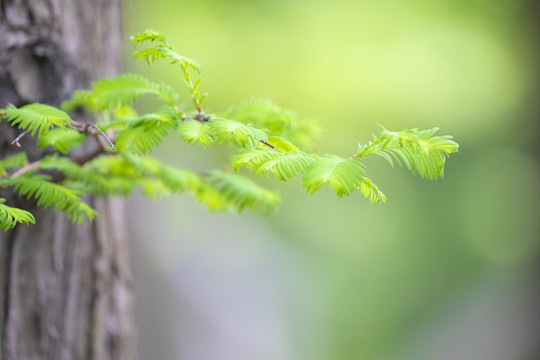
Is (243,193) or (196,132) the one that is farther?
(243,193)

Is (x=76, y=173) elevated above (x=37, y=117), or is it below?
below

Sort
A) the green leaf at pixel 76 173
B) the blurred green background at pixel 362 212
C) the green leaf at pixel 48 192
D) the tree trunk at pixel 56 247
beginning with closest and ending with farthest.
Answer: the green leaf at pixel 48 192 → the green leaf at pixel 76 173 → the tree trunk at pixel 56 247 → the blurred green background at pixel 362 212

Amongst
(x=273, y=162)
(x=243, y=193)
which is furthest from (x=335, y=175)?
(x=243, y=193)

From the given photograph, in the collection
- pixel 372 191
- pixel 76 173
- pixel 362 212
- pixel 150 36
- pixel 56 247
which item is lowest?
pixel 362 212

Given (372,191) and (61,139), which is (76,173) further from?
(372,191)

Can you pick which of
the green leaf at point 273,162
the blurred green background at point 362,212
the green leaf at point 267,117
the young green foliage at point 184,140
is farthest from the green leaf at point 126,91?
the blurred green background at point 362,212

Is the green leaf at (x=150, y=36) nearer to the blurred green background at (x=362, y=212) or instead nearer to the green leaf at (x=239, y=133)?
the green leaf at (x=239, y=133)

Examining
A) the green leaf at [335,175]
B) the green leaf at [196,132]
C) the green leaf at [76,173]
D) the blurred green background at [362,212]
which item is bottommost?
the blurred green background at [362,212]

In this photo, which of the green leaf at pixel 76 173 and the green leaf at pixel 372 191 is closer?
the green leaf at pixel 372 191
